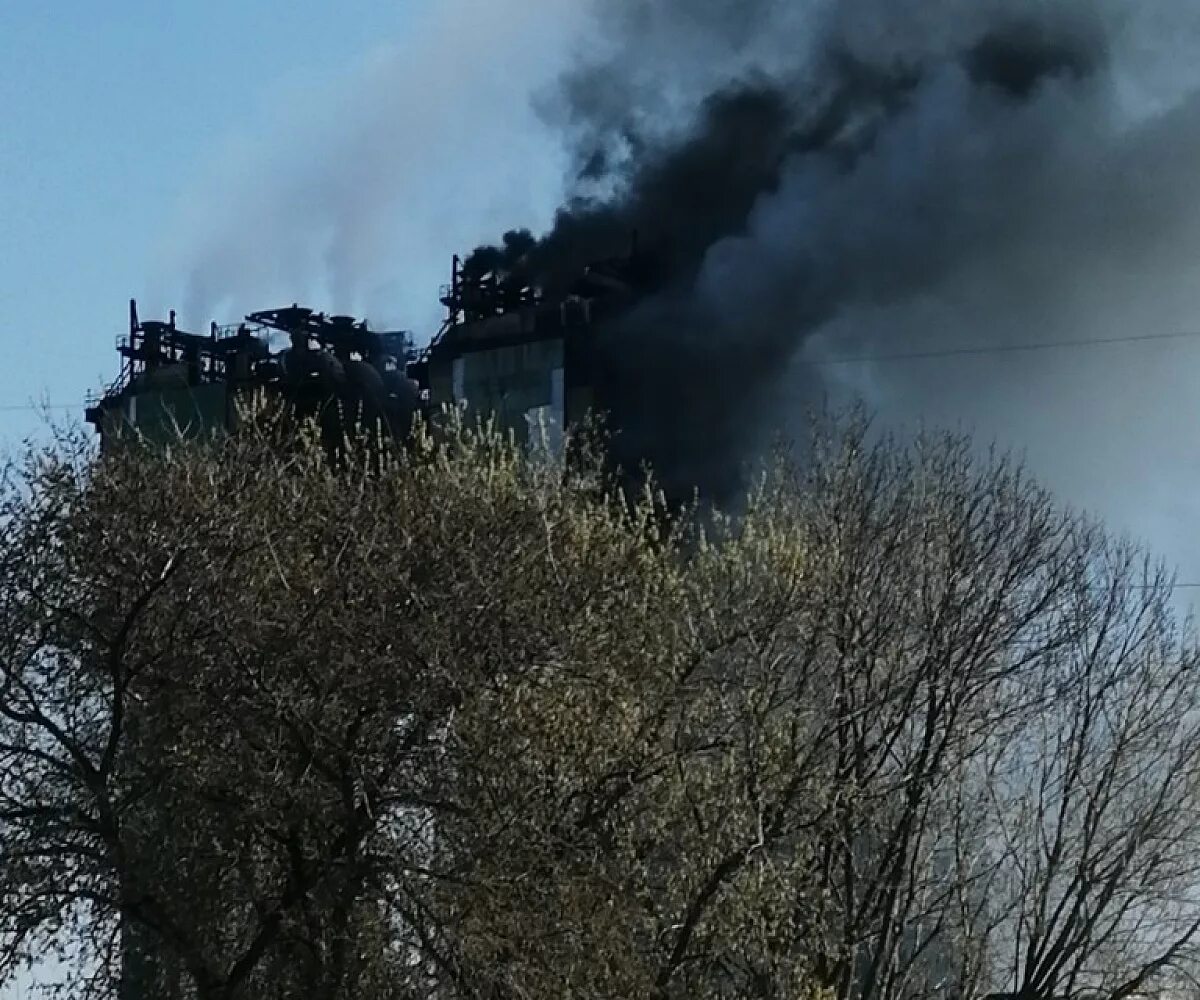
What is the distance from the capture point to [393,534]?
1521 cm

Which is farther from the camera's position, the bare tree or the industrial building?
the industrial building

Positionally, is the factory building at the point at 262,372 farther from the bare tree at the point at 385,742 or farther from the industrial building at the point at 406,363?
the bare tree at the point at 385,742

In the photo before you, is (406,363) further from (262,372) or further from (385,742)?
(385,742)

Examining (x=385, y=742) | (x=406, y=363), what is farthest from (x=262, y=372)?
(x=385, y=742)

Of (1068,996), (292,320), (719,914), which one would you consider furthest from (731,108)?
(719,914)

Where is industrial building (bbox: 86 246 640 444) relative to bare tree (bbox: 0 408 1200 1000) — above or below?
above

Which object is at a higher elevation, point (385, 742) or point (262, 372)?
point (262, 372)

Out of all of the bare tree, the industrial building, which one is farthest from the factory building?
the bare tree

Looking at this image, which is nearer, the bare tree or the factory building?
the bare tree

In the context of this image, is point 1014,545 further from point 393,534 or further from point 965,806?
point 393,534

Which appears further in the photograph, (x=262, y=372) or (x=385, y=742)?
(x=262, y=372)

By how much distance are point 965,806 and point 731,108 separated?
18.4 m

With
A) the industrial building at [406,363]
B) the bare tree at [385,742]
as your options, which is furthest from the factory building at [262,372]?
the bare tree at [385,742]

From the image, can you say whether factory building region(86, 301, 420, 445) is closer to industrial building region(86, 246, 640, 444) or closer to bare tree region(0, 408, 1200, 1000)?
industrial building region(86, 246, 640, 444)
